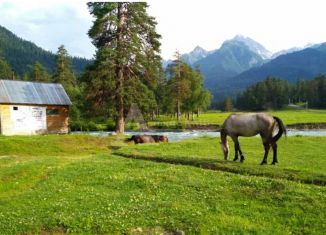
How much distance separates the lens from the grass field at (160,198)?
43.3ft

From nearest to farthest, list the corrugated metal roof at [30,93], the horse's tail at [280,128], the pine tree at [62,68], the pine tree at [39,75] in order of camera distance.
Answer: the horse's tail at [280,128], the corrugated metal roof at [30,93], the pine tree at [62,68], the pine tree at [39,75]

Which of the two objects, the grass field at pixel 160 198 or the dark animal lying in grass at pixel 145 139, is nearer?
the grass field at pixel 160 198

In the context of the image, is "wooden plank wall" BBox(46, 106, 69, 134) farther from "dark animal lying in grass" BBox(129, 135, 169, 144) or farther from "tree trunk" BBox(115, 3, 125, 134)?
"dark animal lying in grass" BBox(129, 135, 169, 144)

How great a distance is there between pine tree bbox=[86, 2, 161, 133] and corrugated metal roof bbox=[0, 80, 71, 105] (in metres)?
5.01

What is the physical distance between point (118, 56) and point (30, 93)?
39.8ft

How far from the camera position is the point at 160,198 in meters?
15.7

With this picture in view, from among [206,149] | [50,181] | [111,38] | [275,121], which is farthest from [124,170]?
[111,38]

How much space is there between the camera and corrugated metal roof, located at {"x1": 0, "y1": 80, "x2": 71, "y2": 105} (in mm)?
49812

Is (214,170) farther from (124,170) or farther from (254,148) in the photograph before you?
(254,148)

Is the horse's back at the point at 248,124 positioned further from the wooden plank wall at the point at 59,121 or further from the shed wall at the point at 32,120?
the wooden plank wall at the point at 59,121

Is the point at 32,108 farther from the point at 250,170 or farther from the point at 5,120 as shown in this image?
the point at 250,170

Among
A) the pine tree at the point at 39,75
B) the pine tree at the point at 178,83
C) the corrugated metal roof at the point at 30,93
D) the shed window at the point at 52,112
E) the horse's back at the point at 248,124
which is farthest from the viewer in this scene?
the pine tree at the point at 39,75

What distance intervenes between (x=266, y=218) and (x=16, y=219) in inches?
324

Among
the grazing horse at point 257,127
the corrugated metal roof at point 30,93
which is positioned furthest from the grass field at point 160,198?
the corrugated metal roof at point 30,93
